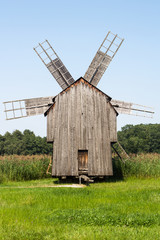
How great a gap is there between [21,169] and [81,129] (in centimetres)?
528

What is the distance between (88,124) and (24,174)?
5.78m

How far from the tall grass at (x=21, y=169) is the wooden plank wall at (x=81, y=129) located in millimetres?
3732

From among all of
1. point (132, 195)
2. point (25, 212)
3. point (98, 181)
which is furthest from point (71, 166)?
point (25, 212)

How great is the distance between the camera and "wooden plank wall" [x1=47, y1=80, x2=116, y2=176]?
17188 mm

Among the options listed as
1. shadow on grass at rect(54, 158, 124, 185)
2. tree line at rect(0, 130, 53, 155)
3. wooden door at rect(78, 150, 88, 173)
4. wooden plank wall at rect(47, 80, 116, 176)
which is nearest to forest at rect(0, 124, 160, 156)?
tree line at rect(0, 130, 53, 155)

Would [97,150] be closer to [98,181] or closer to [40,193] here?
[98,181]

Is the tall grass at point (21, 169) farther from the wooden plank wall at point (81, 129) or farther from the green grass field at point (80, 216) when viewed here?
the green grass field at point (80, 216)

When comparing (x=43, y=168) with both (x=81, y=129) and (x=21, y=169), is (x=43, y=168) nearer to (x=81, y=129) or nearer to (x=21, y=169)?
(x=21, y=169)

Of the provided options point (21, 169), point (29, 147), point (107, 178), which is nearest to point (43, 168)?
point (21, 169)

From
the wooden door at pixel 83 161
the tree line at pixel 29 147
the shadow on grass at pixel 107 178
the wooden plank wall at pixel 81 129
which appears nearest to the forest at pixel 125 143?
the tree line at pixel 29 147

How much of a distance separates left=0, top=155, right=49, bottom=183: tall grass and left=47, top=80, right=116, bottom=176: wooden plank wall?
373cm

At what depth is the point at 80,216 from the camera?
7910 millimetres

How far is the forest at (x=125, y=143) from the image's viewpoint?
6035 cm

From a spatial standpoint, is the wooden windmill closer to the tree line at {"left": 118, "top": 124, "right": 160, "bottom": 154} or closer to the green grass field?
the green grass field
